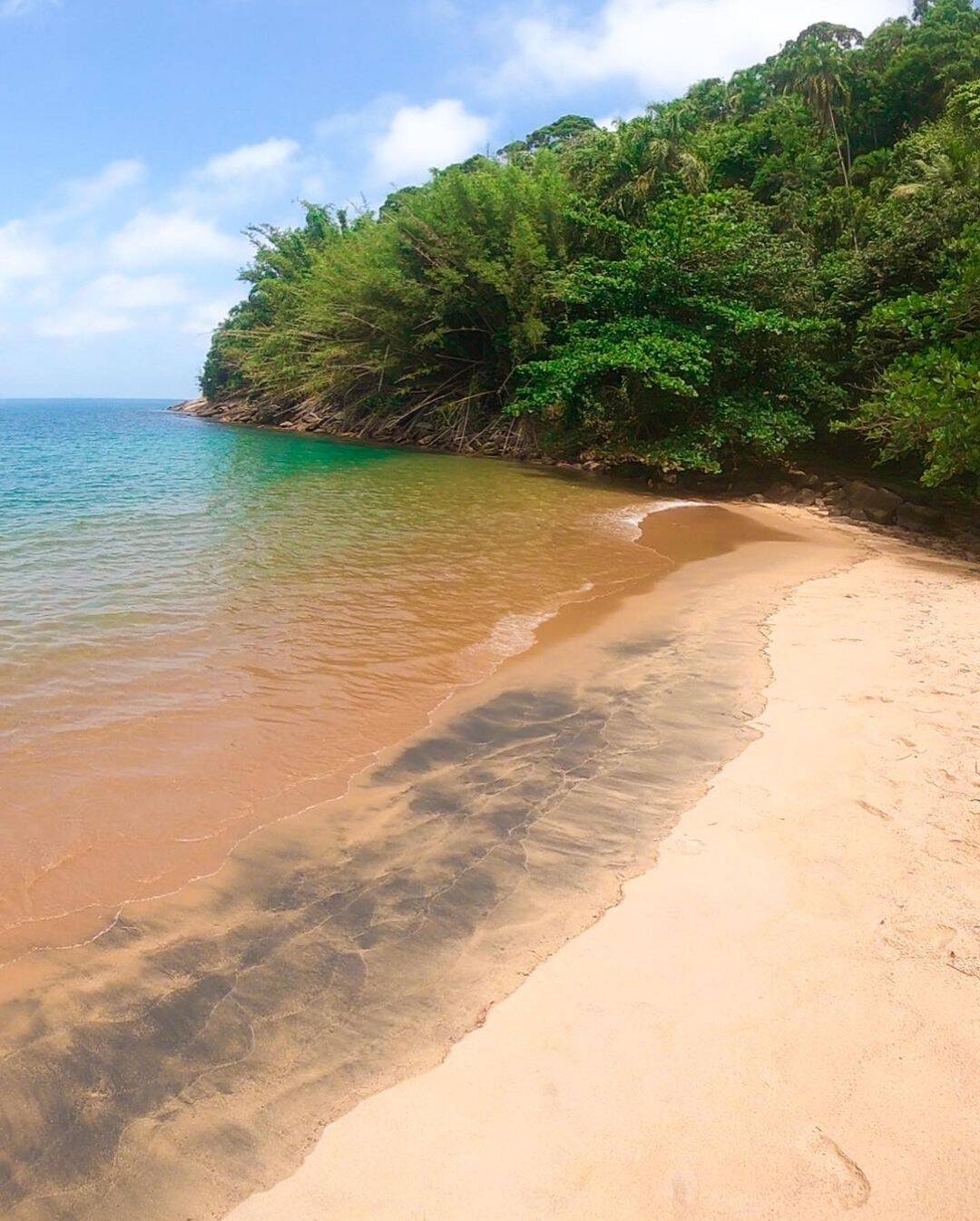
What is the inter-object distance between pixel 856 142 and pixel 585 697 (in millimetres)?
26496

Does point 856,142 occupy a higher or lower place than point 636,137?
higher

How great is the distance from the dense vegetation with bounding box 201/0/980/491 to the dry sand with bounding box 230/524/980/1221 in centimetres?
769

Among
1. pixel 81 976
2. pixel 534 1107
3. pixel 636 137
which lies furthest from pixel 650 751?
pixel 636 137

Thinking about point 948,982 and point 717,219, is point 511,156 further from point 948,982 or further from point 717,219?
point 948,982

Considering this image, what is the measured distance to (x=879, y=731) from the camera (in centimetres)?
393

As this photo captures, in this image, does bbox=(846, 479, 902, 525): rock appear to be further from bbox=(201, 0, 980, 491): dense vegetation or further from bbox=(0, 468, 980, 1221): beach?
bbox=(0, 468, 980, 1221): beach

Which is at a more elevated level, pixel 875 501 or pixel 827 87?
pixel 827 87

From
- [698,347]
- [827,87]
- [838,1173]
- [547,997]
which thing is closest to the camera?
[838,1173]

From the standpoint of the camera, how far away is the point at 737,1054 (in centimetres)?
Result: 204

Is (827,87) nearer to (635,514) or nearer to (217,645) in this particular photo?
(635,514)

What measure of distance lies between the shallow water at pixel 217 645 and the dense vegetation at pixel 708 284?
3338 mm

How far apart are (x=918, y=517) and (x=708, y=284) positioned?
20.8ft

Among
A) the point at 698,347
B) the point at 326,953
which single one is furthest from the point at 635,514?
the point at 326,953

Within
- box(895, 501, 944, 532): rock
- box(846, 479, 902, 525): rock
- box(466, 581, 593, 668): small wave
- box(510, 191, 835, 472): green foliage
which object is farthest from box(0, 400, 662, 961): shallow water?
box(895, 501, 944, 532): rock
